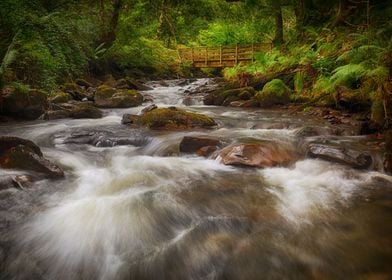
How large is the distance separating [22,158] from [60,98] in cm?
621

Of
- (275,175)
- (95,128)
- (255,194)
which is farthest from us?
(95,128)

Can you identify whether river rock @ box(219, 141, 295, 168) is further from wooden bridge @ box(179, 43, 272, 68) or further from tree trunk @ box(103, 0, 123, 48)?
wooden bridge @ box(179, 43, 272, 68)

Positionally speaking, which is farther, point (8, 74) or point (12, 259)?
point (8, 74)

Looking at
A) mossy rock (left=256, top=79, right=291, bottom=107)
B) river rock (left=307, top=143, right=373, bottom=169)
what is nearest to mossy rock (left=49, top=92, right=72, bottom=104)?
mossy rock (left=256, top=79, right=291, bottom=107)

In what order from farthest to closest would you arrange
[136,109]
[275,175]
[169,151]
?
[136,109] → [169,151] → [275,175]

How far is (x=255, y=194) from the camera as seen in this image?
165 inches

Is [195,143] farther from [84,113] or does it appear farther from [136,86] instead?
[136,86]

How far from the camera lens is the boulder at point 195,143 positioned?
19.2ft

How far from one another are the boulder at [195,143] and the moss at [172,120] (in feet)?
5.82

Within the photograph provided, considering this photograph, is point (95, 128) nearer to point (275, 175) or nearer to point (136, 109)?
point (136, 109)

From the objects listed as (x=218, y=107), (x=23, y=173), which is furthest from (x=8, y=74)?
(x=218, y=107)

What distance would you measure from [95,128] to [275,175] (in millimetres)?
4635

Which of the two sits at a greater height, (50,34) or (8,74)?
(50,34)

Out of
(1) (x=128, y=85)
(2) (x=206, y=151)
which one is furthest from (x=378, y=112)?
(1) (x=128, y=85)
